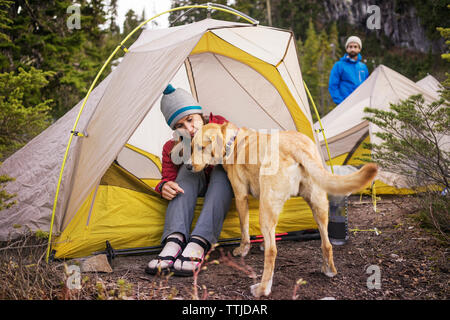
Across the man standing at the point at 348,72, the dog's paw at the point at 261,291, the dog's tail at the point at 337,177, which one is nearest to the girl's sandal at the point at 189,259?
the dog's paw at the point at 261,291

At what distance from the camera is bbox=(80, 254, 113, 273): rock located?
2983 millimetres

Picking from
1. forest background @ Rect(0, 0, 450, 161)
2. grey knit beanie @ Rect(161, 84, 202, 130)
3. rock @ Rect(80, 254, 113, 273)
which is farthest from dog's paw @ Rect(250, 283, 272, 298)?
forest background @ Rect(0, 0, 450, 161)

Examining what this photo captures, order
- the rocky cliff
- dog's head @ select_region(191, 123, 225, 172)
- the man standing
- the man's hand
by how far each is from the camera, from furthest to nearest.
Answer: the rocky cliff → the man standing → the man's hand → dog's head @ select_region(191, 123, 225, 172)

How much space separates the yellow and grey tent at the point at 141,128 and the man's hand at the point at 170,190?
345 mm

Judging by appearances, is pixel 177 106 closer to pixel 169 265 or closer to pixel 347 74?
pixel 169 265

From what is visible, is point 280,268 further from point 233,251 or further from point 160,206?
point 160,206

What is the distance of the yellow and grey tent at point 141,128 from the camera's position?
318 cm

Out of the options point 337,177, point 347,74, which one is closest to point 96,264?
point 337,177

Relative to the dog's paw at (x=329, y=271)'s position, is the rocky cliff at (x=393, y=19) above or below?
above

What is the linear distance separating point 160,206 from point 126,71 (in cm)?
148

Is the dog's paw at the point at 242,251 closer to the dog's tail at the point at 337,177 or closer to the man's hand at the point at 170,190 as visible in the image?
the man's hand at the point at 170,190

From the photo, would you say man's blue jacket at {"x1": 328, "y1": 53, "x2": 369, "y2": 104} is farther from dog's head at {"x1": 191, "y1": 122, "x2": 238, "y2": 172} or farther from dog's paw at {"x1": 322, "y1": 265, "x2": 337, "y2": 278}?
dog's paw at {"x1": 322, "y1": 265, "x2": 337, "y2": 278}

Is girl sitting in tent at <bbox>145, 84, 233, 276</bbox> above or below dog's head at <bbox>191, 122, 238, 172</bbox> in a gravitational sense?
below

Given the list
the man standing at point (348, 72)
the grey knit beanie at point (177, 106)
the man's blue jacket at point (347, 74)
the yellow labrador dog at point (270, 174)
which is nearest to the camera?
the yellow labrador dog at point (270, 174)
